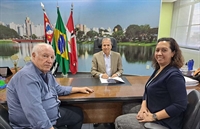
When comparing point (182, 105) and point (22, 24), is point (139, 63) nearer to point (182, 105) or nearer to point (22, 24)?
point (182, 105)

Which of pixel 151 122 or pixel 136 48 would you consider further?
pixel 136 48

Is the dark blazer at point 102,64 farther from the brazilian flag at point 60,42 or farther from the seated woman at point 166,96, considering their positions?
the brazilian flag at point 60,42

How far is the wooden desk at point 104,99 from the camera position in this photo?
123 centimetres

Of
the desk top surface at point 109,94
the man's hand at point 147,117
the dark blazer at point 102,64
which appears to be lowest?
the man's hand at point 147,117

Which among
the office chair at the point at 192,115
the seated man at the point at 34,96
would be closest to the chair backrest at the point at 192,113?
the office chair at the point at 192,115

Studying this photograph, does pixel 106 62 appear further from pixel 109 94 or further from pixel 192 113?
pixel 192 113

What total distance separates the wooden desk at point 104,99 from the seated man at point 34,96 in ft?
0.54

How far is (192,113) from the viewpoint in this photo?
0.94 metres

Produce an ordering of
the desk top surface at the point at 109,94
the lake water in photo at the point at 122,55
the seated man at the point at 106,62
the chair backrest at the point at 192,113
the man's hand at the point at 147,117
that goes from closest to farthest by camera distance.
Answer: the chair backrest at the point at 192,113 < the man's hand at the point at 147,117 < the desk top surface at the point at 109,94 < the seated man at the point at 106,62 < the lake water in photo at the point at 122,55

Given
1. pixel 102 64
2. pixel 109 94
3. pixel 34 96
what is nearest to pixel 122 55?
pixel 102 64

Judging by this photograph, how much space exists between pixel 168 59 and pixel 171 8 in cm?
409

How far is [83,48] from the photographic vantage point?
3887 mm

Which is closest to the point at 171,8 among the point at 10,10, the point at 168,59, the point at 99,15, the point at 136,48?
the point at 136,48

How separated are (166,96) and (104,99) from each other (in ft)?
1.68
